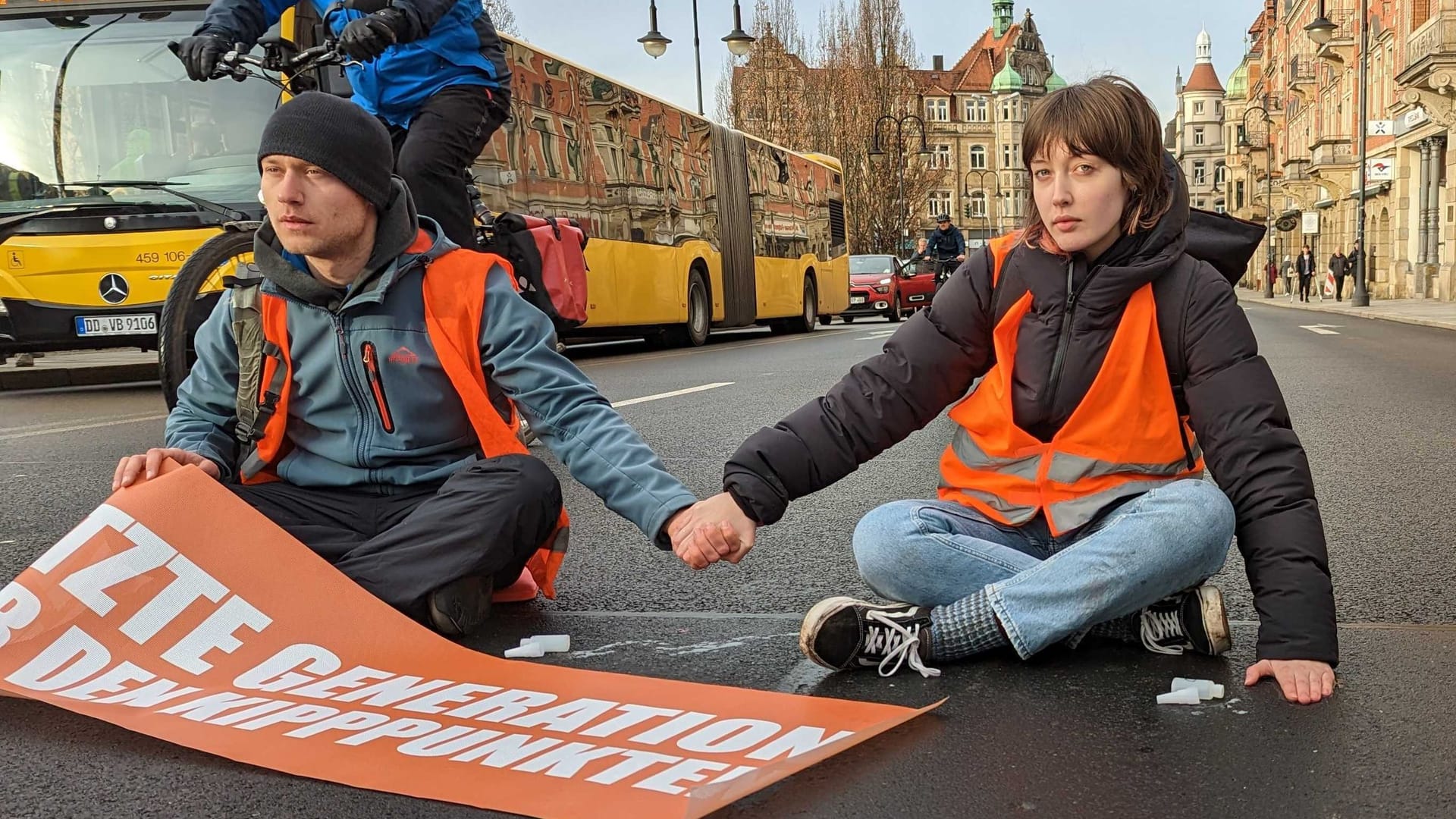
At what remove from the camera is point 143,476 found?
2982mm

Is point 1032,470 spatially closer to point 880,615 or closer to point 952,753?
point 880,615

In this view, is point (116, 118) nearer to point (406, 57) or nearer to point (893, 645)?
point (406, 57)

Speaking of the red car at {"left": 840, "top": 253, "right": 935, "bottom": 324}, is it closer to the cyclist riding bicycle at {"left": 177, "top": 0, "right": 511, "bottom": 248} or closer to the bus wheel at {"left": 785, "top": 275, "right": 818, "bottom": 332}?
the bus wheel at {"left": 785, "top": 275, "right": 818, "bottom": 332}

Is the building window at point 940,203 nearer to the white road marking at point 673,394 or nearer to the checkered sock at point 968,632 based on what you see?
the white road marking at point 673,394

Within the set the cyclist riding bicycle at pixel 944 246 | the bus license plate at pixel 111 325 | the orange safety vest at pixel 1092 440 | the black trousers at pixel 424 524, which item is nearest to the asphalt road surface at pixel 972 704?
the black trousers at pixel 424 524

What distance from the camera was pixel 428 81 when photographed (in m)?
4.93

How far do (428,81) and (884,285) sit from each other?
96.5 ft

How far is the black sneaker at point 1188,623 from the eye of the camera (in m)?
2.75

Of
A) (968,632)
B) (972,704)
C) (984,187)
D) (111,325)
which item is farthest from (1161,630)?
(984,187)

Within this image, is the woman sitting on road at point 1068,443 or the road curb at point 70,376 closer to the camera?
the woman sitting on road at point 1068,443

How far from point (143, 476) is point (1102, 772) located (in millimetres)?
1913

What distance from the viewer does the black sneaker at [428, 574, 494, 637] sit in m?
2.99

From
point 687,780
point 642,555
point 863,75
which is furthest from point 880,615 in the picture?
point 863,75

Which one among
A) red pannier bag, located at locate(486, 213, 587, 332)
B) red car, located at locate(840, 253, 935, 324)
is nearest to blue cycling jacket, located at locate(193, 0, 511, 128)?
Result: red pannier bag, located at locate(486, 213, 587, 332)
